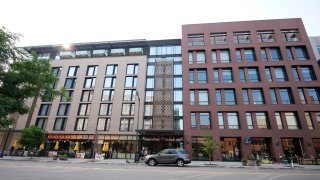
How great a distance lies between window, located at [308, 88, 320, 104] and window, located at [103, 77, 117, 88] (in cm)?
3436

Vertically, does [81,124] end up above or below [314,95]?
below

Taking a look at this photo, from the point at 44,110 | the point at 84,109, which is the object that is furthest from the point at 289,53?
the point at 44,110

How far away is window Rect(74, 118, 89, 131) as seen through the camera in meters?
34.6

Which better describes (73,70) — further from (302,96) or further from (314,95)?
(314,95)

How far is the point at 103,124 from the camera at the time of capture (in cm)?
3434

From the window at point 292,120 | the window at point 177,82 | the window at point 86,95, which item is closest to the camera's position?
the window at point 292,120

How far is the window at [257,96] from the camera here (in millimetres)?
30250

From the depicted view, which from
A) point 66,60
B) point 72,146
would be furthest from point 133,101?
point 66,60

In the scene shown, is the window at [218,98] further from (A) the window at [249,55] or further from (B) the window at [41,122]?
(B) the window at [41,122]

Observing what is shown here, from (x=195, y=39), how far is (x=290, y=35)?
17.4 m

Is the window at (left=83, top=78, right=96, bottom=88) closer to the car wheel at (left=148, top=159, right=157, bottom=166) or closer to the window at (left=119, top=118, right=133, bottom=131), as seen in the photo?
the window at (left=119, top=118, right=133, bottom=131)

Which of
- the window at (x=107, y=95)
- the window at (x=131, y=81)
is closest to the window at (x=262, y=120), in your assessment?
the window at (x=131, y=81)

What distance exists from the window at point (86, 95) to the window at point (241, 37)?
30.2 meters

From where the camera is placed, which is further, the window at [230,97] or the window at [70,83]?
the window at [70,83]
